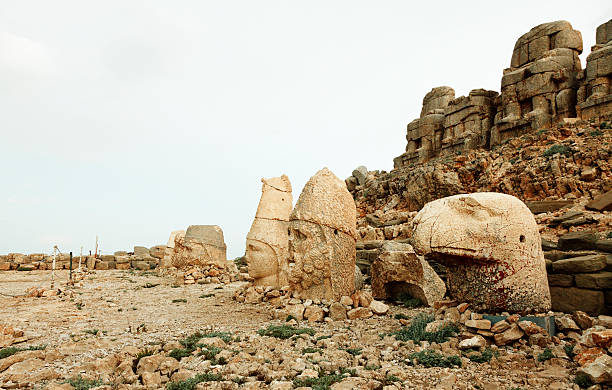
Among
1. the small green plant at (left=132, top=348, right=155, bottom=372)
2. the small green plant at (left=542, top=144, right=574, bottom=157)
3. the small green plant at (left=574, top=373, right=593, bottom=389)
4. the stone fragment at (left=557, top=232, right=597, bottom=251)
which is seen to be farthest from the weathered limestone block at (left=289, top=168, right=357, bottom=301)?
the small green plant at (left=542, top=144, right=574, bottom=157)

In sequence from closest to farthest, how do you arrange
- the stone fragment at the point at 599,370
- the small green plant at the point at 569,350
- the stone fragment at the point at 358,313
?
the stone fragment at the point at 599,370, the small green plant at the point at 569,350, the stone fragment at the point at 358,313

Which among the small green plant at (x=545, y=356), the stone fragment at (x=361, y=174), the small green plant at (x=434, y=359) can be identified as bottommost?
the small green plant at (x=434, y=359)

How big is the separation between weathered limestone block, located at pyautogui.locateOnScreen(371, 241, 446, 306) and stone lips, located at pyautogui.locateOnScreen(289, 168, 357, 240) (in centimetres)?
82

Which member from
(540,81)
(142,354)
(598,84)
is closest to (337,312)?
(142,354)

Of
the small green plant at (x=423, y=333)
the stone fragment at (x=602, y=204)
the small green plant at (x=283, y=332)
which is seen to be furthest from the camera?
the stone fragment at (x=602, y=204)

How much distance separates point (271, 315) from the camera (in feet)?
19.9

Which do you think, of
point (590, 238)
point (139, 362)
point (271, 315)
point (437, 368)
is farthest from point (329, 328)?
point (590, 238)

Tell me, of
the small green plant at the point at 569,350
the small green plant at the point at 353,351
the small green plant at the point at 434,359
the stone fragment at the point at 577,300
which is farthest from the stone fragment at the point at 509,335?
the small green plant at the point at 353,351

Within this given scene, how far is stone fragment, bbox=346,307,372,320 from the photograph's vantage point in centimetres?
550

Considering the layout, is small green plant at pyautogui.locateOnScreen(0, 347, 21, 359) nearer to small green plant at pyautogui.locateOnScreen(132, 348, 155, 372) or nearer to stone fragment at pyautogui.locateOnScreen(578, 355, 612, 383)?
small green plant at pyautogui.locateOnScreen(132, 348, 155, 372)

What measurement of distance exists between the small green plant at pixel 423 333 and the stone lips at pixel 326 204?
232 centimetres

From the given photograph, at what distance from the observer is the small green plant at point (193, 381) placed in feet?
10.1

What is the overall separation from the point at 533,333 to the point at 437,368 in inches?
46.0

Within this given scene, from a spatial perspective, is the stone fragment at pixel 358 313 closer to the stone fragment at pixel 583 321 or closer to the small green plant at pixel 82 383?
the stone fragment at pixel 583 321
